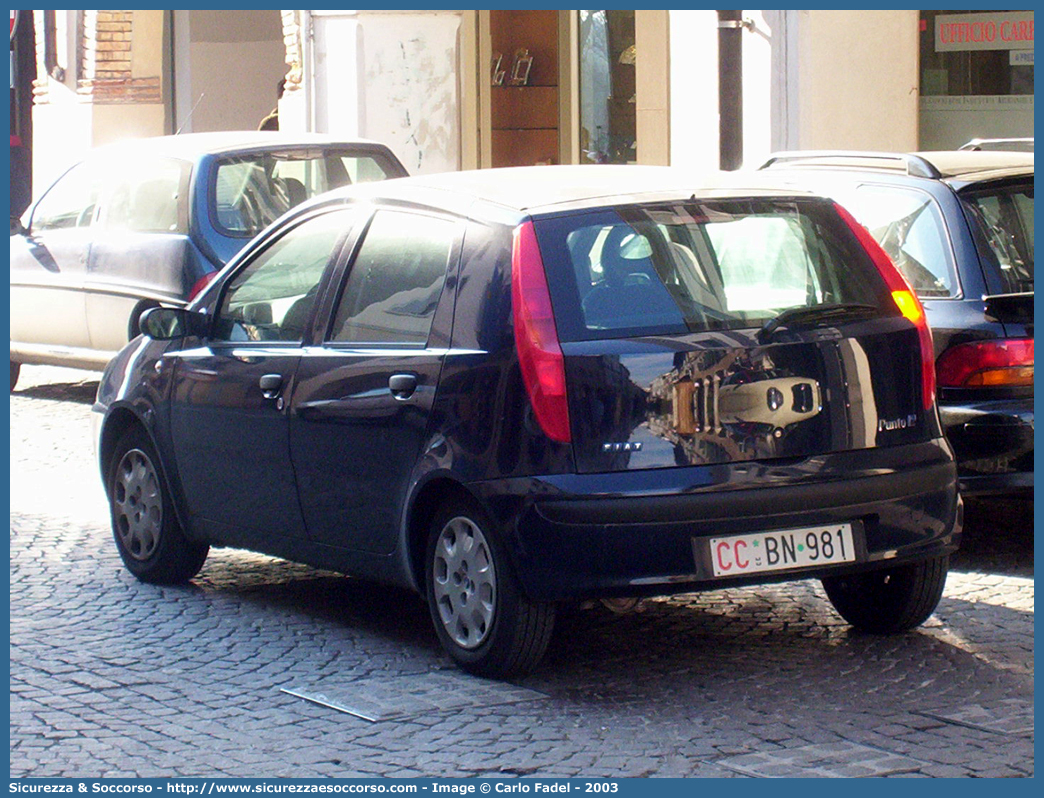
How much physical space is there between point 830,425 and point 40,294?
8.37m

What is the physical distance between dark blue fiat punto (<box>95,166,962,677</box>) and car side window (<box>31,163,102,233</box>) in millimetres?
6580

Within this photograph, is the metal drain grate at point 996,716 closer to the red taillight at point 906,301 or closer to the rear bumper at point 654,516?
the rear bumper at point 654,516

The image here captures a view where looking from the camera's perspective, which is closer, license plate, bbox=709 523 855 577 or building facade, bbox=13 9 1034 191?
license plate, bbox=709 523 855 577

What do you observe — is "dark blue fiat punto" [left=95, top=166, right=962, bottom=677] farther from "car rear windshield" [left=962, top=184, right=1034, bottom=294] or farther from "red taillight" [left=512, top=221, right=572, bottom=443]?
"car rear windshield" [left=962, top=184, right=1034, bottom=294]

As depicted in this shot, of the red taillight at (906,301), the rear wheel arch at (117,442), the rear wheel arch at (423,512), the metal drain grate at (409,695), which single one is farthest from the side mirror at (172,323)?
the red taillight at (906,301)

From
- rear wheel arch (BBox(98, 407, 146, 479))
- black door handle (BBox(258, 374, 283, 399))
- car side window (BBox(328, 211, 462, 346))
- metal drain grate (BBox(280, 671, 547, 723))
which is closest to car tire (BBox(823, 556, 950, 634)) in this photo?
metal drain grate (BBox(280, 671, 547, 723))

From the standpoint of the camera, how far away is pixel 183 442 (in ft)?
23.8

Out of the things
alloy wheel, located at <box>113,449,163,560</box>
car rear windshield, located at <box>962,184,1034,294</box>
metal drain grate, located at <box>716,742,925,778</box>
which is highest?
car rear windshield, located at <box>962,184,1034,294</box>

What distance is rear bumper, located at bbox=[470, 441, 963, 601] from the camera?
18.3ft

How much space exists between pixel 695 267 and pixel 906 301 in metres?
0.74

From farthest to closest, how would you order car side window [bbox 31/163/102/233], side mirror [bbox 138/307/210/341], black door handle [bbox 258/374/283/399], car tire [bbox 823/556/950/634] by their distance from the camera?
car side window [bbox 31/163/102/233], side mirror [bbox 138/307/210/341], black door handle [bbox 258/374/283/399], car tire [bbox 823/556/950/634]

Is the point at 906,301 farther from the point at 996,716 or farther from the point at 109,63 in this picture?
the point at 109,63

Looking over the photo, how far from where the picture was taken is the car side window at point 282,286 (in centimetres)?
677

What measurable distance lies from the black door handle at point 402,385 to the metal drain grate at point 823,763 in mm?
1628
